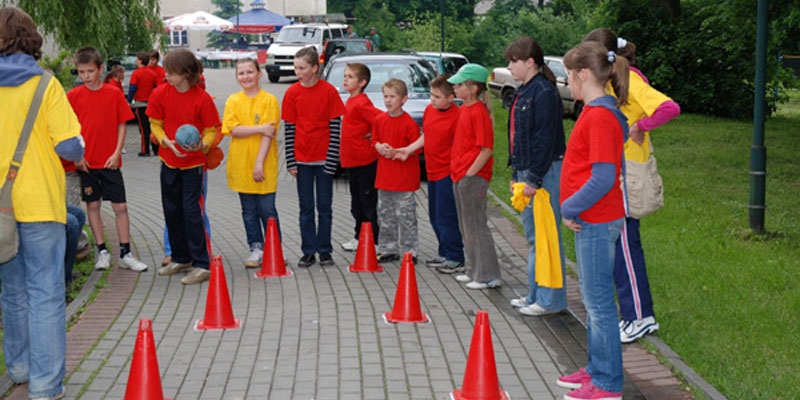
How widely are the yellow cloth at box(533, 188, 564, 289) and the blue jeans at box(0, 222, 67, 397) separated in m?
2.97

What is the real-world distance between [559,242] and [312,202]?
262cm

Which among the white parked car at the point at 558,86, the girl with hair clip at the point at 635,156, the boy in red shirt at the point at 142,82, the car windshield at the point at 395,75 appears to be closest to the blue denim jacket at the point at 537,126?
the girl with hair clip at the point at 635,156

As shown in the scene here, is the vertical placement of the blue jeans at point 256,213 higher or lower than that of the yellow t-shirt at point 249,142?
lower

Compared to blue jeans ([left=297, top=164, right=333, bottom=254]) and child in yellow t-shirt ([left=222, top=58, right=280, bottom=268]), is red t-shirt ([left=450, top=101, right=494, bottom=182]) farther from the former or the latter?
child in yellow t-shirt ([left=222, top=58, right=280, bottom=268])

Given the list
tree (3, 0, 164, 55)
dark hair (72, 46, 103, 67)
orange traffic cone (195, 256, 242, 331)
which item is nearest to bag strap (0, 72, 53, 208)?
orange traffic cone (195, 256, 242, 331)

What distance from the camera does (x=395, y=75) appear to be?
52.4ft

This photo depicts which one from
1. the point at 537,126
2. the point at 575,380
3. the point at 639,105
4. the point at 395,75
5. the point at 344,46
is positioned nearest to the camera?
the point at 575,380

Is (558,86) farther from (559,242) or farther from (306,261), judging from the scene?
(559,242)

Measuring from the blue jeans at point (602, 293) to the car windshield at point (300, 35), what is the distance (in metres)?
37.0

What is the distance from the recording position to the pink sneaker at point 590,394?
5297 mm

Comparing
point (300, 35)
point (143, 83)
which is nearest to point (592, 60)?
point (143, 83)

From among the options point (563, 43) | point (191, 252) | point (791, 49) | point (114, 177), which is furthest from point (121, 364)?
point (563, 43)

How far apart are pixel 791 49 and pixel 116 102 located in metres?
14.7

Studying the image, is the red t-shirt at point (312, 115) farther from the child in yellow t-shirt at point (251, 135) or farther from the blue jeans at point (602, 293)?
the blue jeans at point (602, 293)
